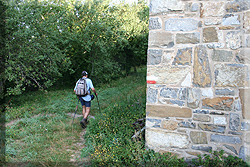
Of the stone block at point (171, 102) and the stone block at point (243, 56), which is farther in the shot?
the stone block at point (171, 102)

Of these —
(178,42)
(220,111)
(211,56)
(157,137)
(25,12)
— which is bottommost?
(157,137)

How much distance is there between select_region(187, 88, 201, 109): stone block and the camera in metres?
2.97

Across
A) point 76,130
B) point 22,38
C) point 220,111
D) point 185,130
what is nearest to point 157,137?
point 185,130

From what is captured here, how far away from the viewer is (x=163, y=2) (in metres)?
3.02

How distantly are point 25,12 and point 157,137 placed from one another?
7034 mm

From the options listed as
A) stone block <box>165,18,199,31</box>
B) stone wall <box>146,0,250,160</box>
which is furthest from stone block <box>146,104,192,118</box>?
stone block <box>165,18,199,31</box>

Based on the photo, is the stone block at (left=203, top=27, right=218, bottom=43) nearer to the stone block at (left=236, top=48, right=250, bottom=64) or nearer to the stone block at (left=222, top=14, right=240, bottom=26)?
the stone block at (left=222, top=14, right=240, bottom=26)

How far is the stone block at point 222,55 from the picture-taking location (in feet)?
9.31

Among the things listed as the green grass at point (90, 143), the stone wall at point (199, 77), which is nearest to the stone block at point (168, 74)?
the stone wall at point (199, 77)

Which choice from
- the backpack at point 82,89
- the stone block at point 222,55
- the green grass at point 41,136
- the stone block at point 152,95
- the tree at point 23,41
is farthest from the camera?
the tree at point 23,41

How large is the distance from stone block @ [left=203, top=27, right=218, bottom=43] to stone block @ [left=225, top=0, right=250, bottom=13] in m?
0.34

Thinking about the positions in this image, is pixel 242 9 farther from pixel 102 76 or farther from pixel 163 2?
pixel 102 76

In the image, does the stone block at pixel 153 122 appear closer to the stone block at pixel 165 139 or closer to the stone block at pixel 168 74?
the stone block at pixel 165 139

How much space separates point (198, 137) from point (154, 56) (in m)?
1.41
